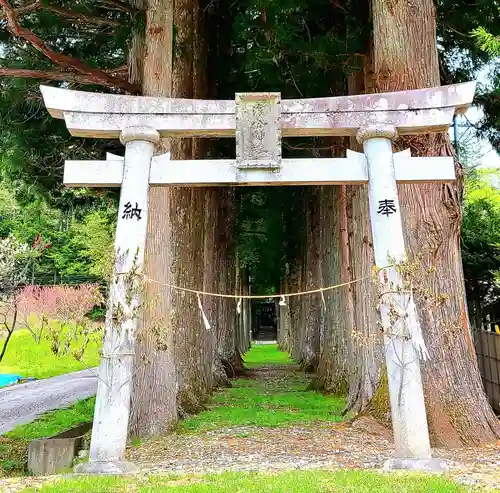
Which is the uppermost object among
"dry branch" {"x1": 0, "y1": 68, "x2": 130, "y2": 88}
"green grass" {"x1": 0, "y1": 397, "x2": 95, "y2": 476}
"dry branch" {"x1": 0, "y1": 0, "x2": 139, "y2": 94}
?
"dry branch" {"x1": 0, "y1": 0, "x2": 139, "y2": 94}

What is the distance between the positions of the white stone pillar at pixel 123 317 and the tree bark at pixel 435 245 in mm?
2934

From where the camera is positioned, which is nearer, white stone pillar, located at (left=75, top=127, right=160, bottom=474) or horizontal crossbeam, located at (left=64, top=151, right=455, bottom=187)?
white stone pillar, located at (left=75, top=127, right=160, bottom=474)

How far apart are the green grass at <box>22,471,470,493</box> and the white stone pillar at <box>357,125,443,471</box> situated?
0.42m

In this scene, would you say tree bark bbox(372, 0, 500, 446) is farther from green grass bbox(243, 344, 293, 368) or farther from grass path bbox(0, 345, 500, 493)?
green grass bbox(243, 344, 293, 368)

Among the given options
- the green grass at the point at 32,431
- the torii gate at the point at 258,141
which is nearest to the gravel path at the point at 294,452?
the torii gate at the point at 258,141

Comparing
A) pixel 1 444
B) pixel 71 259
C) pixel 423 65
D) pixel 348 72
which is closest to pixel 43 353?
pixel 71 259

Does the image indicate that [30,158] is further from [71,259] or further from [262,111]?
[71,259]

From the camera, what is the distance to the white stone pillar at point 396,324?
4438mm

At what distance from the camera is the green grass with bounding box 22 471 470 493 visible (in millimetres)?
3676

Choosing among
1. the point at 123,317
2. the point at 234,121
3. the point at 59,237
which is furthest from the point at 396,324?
the point at 59,237

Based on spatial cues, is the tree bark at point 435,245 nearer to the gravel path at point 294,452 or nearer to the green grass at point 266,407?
the gravel path at point 294,452

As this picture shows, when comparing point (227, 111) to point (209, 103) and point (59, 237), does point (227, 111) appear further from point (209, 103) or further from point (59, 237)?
point (59, 237)

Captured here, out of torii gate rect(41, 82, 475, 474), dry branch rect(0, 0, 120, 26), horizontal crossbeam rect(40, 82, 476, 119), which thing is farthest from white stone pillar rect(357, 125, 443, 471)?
dry branch rect(0, 0, 120, 26)

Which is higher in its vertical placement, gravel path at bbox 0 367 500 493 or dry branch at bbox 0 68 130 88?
dry branch at bbox 0 68 130 88
